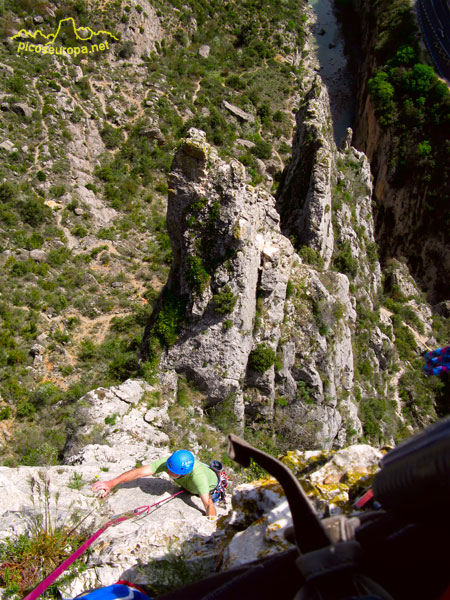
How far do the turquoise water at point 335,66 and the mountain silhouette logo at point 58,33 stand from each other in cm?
2471

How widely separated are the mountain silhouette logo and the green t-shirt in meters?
39.2

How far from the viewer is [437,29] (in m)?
35.7

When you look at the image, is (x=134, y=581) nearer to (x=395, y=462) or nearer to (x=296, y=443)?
(x=395, y=462)

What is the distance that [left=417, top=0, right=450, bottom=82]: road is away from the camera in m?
32.8

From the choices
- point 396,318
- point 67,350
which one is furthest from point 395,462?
point 396,318

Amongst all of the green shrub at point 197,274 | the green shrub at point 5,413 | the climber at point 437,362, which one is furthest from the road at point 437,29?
the green shrub at point 5,413

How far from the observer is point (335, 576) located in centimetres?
169

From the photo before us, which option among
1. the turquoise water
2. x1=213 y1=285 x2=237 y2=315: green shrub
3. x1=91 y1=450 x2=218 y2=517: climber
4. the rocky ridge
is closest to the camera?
x1=91 y1=450 x2=218 y2=517: climber

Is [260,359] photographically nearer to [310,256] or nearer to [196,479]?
[196,479]

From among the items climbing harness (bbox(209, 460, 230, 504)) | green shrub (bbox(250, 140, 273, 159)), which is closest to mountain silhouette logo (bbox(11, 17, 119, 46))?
green shrub (bbox(250, 140, 273, 159))

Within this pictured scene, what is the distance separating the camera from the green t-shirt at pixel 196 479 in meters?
6.13

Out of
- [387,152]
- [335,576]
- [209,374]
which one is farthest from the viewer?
[387,152]

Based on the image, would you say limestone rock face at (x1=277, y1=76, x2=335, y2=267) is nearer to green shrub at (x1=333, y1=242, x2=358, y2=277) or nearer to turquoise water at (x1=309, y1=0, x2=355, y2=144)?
green shrub at (x1=333, y1=242, x2=358, y2=277)

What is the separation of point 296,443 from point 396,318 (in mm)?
16683
